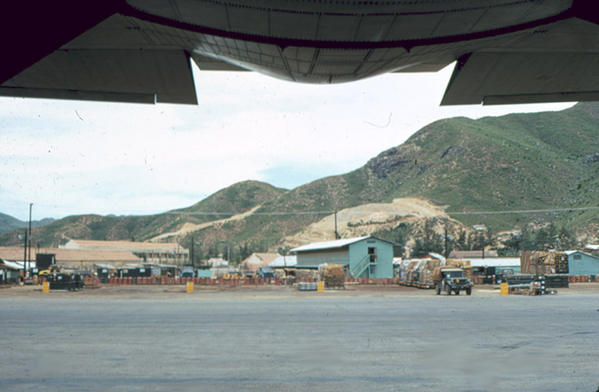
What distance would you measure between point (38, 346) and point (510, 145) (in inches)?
5869

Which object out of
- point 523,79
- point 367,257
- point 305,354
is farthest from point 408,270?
point 523,79

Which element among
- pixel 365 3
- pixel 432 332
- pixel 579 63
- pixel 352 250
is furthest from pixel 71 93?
pixel 352 250

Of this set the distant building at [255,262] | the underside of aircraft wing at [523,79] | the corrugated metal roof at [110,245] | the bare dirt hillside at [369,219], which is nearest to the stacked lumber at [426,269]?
the underside of aircraft wing at [523,79]

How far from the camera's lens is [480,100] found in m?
5.18

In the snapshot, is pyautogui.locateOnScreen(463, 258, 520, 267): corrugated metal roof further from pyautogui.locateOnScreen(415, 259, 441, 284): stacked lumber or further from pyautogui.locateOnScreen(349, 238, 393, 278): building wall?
pyautogui.locateOnScreen(415, 259, 441, 284): stacked lumber

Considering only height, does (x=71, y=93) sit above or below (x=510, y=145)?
below

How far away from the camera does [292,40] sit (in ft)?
10.7

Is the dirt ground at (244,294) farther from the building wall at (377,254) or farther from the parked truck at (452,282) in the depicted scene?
the building wall at (377,254)

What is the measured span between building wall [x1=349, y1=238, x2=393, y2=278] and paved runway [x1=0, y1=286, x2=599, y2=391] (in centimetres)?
4359

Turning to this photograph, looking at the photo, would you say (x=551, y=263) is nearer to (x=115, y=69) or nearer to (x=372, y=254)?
(x=372, y=254)

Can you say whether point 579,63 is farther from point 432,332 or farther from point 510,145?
point 510,145

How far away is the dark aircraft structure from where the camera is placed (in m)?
3.05

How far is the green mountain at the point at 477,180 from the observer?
390 ft

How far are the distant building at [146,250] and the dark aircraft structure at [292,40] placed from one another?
4954 inches
